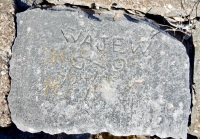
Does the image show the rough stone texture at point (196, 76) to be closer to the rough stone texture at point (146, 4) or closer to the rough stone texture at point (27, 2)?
the rough stone texture at point (146, 4)

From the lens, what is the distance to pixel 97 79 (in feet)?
4.98

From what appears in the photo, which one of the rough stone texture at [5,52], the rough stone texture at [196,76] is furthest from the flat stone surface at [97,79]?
the rough stone texture at [196,76]

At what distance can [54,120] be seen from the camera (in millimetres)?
1517

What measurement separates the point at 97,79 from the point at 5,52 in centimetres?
48

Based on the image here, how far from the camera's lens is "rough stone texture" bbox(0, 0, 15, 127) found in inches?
62.9

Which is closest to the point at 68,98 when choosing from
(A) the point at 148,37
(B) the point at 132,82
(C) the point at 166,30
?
(B) the point at 132,82

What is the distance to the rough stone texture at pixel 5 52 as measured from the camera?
5.24 feet

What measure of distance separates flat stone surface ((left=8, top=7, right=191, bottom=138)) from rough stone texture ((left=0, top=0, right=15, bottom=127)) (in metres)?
0.08

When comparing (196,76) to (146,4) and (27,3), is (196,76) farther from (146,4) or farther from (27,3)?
(27,3)

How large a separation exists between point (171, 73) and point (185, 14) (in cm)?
35

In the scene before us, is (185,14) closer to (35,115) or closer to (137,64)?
(137,64)

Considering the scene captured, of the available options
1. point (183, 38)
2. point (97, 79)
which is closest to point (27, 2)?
point (97, 79)

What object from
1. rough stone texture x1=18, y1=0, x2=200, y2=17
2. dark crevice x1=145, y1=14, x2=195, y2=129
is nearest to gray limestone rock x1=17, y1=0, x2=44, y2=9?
rough stone texture x1=18, y1=0, x2=200, y2=17

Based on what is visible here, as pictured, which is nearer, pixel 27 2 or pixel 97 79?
pixel 97 79
